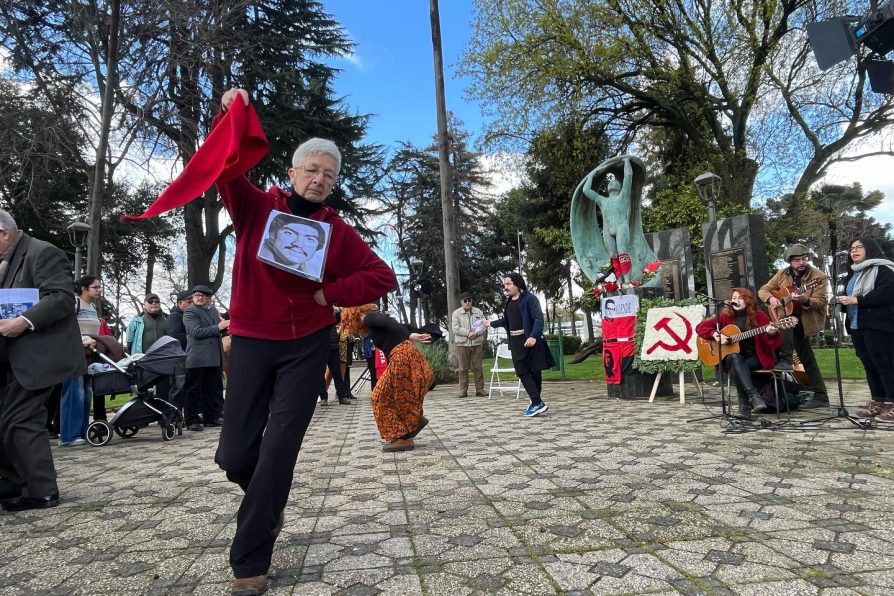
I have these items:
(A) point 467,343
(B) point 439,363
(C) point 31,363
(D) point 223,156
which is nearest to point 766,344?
(A) point 467,343

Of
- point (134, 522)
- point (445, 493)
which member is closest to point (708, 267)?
point (445, 493)

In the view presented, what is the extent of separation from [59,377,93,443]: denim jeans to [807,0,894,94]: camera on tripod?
8.20 metres

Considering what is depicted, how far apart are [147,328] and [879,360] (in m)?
9.47

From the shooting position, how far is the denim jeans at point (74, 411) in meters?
7.07

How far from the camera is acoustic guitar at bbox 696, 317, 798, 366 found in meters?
6.83

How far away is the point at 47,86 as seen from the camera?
15.8 m

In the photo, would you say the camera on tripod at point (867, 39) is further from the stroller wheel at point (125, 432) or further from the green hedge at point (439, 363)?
the green hedge at point (439, 363)

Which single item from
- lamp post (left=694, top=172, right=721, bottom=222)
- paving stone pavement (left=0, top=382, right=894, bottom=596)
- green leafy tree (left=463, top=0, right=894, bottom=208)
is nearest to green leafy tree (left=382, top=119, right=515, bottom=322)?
green leafy tree (left=463, top=0, right=894, bottom=208)

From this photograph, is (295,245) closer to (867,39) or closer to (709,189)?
(867,39)

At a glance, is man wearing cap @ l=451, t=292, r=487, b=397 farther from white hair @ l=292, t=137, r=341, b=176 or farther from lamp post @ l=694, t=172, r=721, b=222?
white hair @ l=292, t=137, r=341, b=176

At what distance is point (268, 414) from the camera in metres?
2.74

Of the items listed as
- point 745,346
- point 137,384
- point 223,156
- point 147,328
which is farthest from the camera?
point 147,328

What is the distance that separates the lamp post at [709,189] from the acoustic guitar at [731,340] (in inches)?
146

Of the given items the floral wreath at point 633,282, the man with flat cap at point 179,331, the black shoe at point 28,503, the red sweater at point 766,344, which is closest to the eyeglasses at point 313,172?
the black shoe at point 28,503
